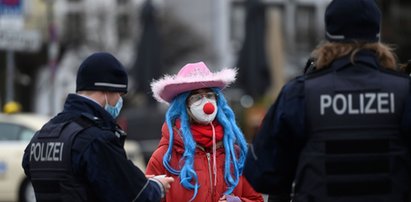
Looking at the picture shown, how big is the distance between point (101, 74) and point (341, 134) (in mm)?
1591

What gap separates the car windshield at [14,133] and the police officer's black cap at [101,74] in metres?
12.3

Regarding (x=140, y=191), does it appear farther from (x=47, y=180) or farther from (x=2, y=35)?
(x=2, y=35)

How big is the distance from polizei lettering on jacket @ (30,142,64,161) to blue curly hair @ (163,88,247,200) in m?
0.80

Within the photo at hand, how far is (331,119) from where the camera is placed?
4.10 m

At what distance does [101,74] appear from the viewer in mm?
5242

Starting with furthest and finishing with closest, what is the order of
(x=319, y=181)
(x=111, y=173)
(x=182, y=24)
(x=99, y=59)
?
(x=182, y=24), (x=99, y=59), (x=111, y=173), (x=319, y=181)

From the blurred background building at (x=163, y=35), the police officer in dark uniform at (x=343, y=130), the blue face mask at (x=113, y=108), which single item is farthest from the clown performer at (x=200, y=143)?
the blurred background building at (x=163, y=35)

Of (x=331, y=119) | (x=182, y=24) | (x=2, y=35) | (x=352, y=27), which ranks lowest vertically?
(x=182, y=24)

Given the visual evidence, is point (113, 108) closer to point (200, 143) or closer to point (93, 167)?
point (93, 167)

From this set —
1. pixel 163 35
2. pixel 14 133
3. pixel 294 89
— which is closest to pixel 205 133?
pixel 294 89

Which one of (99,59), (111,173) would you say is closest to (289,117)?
(111,173)

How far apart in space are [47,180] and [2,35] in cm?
1243

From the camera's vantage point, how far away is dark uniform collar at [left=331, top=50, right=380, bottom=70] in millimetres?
4168

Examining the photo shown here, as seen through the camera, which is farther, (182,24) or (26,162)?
(182,24)
